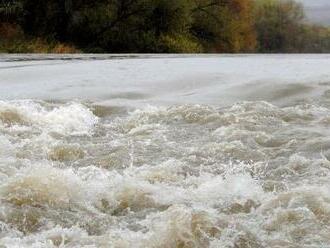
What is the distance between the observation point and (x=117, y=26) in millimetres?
37594

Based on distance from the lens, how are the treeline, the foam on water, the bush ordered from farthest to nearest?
1. the bush
2. the treeline
3. the foam on water

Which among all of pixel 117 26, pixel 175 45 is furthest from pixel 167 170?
pixel 117 26

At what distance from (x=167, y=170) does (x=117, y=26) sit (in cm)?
3222

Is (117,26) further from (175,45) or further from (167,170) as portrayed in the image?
(167,170)

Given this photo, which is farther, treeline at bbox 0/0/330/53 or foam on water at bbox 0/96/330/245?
treeline at bbox 0/0/330/53

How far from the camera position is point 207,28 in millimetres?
43250

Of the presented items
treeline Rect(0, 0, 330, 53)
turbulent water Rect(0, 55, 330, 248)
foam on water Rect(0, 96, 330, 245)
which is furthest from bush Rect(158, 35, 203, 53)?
foam on water Rect(0, 96, 330, 245)

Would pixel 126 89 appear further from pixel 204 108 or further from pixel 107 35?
pixel 107 35

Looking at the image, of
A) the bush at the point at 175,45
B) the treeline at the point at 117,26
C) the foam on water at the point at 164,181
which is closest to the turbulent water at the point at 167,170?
the foam on water at the point at 164,181

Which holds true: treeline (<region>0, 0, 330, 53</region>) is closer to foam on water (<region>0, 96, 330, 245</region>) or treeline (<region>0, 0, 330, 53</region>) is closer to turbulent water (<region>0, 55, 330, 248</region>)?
turbulent water (<region>0, 55, 330, 248</region>)

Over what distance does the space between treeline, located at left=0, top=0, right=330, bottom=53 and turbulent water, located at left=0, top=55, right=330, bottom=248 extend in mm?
22774

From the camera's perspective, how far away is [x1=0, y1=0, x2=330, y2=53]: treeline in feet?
115

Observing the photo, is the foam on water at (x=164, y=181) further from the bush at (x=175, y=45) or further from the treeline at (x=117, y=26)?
the bush at (x=175, y=45)

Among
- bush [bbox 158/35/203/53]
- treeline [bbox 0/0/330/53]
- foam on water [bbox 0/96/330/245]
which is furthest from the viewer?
bush [bbox 158/35/203/53]
